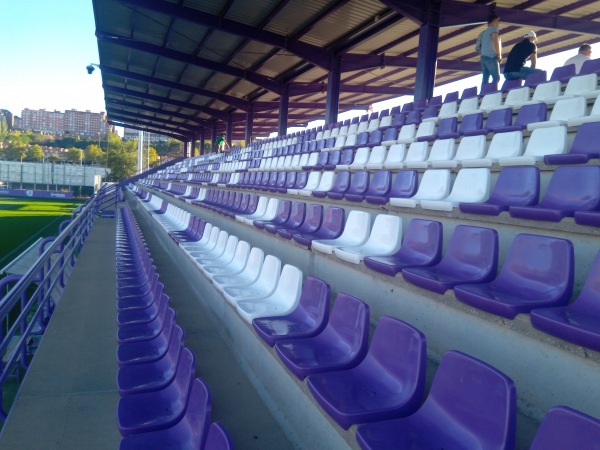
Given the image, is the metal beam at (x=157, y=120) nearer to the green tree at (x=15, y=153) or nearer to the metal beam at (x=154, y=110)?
the metal beam at (x=154, y=110)

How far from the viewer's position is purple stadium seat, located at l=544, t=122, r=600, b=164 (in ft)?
7.41

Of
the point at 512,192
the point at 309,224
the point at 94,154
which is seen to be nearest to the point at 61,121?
the point at 94,154

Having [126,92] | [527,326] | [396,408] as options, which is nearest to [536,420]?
[527,326]

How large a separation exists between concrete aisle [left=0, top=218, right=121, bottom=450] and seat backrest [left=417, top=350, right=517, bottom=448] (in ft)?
5.15

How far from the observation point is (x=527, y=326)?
4.32 feet

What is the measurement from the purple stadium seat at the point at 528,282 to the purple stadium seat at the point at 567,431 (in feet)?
1.85

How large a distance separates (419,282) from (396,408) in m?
0.69

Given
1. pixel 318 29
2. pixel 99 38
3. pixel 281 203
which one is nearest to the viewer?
pixel 281 203

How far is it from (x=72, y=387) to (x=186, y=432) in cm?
126

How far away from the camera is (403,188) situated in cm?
326

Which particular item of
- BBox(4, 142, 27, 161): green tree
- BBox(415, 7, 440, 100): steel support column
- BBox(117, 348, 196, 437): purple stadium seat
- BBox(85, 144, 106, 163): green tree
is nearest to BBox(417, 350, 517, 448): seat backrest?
BBox(117, 348, 196, 437): purple stadium seat

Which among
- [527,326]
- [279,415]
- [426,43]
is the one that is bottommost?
[279,415]

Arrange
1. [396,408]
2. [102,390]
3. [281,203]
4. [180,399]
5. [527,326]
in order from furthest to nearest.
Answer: [281,203] → [102,390] → [180,399] → [527,326] → [396,408]

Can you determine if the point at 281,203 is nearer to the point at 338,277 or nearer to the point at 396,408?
the point at 338,277
